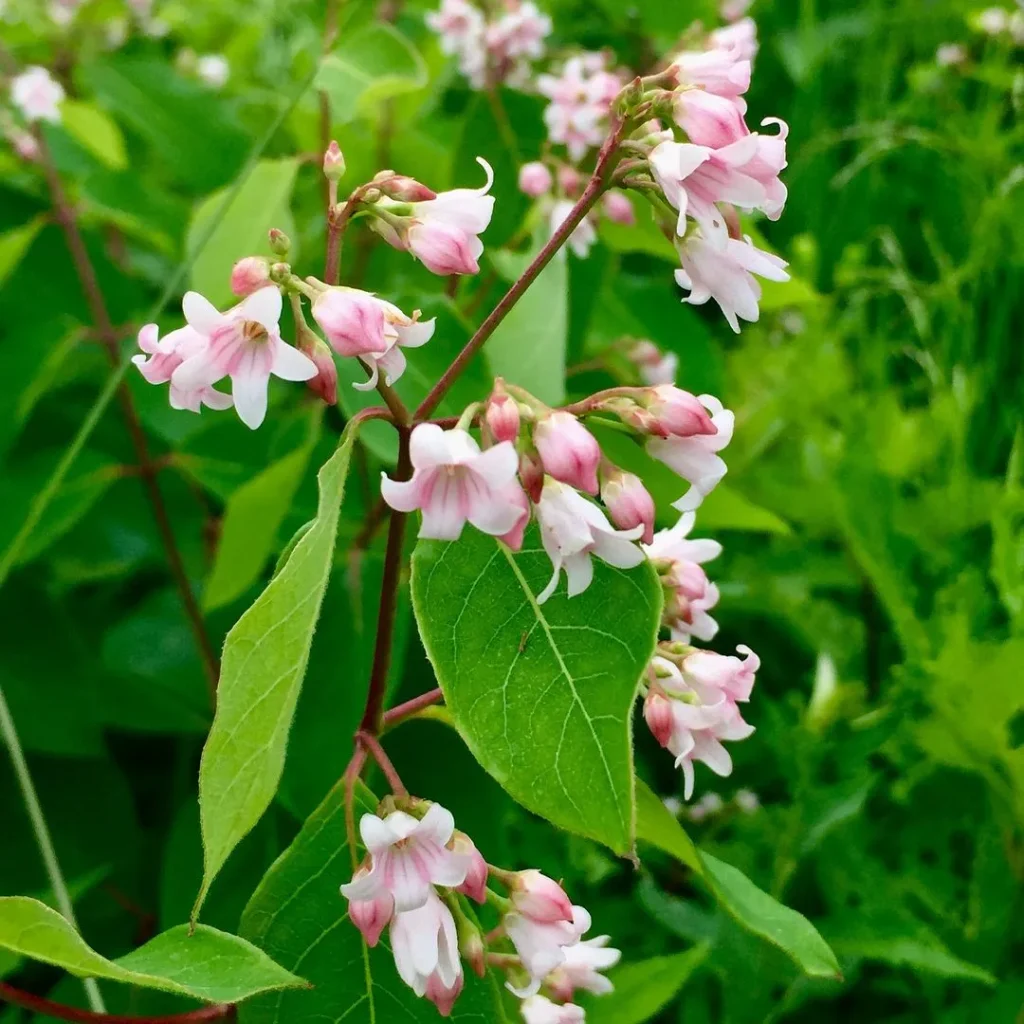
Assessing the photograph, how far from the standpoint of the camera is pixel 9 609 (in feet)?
4.11

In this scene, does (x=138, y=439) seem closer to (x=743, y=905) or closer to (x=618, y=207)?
(x=618, y=207)

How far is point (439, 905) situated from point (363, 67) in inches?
33.7

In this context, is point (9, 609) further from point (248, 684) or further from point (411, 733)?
point (248, 684)

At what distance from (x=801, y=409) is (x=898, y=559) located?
1.31 feet

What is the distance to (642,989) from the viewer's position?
843mm

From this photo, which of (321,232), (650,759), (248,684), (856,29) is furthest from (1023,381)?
(856,29)

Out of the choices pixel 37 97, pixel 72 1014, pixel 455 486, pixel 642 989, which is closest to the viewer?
pixel 455 486

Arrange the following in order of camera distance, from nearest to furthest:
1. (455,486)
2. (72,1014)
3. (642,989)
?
(455,486) < (72,1014) < (642,989)

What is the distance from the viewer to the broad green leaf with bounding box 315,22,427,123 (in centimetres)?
109

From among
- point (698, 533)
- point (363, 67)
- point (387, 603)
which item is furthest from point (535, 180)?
point (387, 603)

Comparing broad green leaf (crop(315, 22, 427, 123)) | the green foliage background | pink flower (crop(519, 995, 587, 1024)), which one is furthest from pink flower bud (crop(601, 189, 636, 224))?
pink flower (crop(519, 995, 587, 1024))

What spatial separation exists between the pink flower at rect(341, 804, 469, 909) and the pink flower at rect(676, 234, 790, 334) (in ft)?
1.01

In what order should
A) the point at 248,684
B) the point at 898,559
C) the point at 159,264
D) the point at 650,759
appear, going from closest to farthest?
the point at 248,684 → the point at 898,559 → the point at 650,759 → the point at 159,264

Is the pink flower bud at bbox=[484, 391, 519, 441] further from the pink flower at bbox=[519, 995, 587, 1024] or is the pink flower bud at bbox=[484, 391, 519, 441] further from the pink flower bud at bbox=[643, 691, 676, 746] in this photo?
the pink flower at bbox=[519, 995, 587, 1024]
